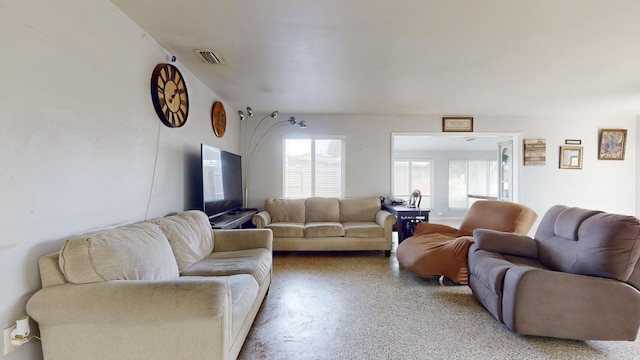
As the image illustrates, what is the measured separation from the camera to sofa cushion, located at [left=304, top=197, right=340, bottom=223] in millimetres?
4506

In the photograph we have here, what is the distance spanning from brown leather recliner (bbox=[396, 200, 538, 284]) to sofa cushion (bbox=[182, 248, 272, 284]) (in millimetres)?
1633

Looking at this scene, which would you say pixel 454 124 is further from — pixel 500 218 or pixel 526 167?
pixel 500 218

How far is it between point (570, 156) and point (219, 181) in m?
5.97

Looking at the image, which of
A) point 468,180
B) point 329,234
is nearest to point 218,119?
point 329,234

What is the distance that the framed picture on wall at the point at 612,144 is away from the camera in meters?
5.00

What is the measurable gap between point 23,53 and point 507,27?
9.65ft

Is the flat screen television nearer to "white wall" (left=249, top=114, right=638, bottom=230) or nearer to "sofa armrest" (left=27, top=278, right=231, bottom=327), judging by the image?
"white wall" (left=249, top=114, right=638, bottom=230)

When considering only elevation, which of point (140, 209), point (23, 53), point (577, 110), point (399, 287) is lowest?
point (399, 287)

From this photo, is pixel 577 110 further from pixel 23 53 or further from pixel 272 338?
pixel 23 53

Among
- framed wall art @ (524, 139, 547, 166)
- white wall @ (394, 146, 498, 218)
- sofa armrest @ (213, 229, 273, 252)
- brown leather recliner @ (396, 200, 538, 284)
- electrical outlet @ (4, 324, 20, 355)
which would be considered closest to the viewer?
electrical outlet @ (4, 324, 20, 355)

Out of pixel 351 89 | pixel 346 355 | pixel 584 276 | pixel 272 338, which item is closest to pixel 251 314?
pixel 272 338

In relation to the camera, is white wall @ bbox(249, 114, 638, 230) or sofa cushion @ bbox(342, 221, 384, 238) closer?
sofa cushion @ bbox(342, 221, 384, 238)

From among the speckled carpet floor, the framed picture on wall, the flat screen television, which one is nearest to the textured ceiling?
the flat screen television

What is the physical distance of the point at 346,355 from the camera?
1.82m
